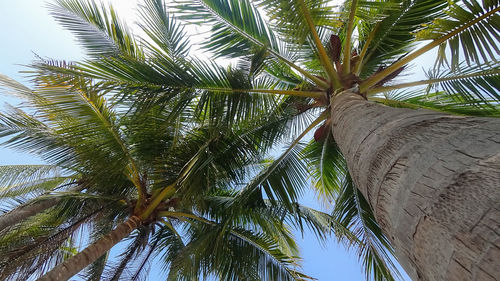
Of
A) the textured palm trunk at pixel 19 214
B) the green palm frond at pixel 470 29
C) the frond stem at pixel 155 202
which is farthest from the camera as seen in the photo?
the frond stem at pixel 155 202

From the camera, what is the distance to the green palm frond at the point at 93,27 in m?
4.33

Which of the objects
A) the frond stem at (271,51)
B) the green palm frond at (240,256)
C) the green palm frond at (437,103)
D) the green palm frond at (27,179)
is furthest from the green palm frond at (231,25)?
the green palm frond at (27,179)

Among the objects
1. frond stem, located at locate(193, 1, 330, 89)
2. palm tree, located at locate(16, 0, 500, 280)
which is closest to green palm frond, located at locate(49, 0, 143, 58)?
palm tree, located at locate(16, 0, 500, 280)

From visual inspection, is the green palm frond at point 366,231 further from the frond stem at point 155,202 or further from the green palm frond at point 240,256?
the frond stem at point 155,202

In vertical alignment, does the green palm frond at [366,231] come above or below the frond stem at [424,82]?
below

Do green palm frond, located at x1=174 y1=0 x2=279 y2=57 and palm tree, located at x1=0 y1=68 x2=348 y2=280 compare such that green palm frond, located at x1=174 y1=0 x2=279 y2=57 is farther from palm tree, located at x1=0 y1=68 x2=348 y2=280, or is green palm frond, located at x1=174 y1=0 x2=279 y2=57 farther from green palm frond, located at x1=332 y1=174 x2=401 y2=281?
green palm frond, located at x1=332 y1=174 x2=401 y2=281

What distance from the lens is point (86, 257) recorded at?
4.25 meters

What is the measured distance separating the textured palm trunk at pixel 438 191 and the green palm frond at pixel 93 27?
3829mm

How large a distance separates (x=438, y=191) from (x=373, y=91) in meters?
3.26

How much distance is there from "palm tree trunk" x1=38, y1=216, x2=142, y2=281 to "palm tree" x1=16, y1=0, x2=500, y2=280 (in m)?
2.10

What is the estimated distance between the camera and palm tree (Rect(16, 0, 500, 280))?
37.8 inches

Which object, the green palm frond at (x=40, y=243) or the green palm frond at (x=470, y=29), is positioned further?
the green palm frond at (x=40, y=243)

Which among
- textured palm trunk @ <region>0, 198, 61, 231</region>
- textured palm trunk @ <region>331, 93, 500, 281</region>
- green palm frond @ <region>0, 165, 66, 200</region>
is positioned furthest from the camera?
green palm frond @ <region>0, 165, 66, 200</region>

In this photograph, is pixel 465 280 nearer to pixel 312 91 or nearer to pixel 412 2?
pixel 312 91
